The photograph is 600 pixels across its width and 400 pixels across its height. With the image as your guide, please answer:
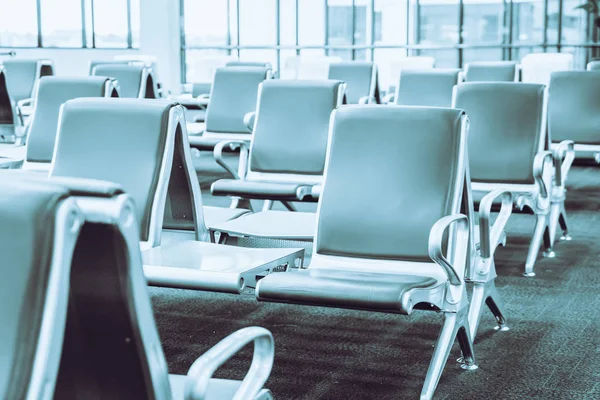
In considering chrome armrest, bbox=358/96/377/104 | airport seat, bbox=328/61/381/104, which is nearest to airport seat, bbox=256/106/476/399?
chrome armrest, bbox=358/96/377/104

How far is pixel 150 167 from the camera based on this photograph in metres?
3.08

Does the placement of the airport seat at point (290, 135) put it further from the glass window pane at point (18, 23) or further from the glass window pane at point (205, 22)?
the glass window pane at point (18, 23)

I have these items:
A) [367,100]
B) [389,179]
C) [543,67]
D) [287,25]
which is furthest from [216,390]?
[287,25]

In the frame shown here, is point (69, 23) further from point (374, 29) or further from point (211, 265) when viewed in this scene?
point (211, 265)

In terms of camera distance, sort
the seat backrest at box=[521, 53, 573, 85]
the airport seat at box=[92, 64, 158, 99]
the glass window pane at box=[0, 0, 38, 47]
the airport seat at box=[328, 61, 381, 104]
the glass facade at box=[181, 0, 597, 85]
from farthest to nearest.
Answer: the glass window pane at box=[0, 0, 38, 47] → the glass facade at box=[181, 0, 597, 85] → the seat backrest at box=[521, 53, 573, 85] → the airport seat at box=[328, 61, 381, 104] → the airport seat at box=[92, 64, 158, 99]

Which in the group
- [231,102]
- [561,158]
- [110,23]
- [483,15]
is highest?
[483,15]

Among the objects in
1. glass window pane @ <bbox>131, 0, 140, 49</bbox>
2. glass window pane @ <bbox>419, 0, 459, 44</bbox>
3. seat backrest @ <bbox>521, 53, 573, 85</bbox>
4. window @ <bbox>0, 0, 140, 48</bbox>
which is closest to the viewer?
seat backrest @ <bbox>521, 53, 573, 85</bbox>

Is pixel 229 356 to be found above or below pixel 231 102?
below

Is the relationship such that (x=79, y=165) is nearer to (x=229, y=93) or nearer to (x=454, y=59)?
(x=229, y=93)

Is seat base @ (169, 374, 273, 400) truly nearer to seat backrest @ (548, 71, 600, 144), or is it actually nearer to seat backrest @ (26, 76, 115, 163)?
seat backrest @ (26, 76, 115, 163)

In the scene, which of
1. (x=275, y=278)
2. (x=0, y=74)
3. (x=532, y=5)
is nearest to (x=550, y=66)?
(x=532, y=5)

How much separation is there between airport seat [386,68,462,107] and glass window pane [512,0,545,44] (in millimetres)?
7503

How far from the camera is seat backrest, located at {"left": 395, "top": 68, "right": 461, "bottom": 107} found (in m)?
6.87

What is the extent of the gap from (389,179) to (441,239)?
457 millimetres
